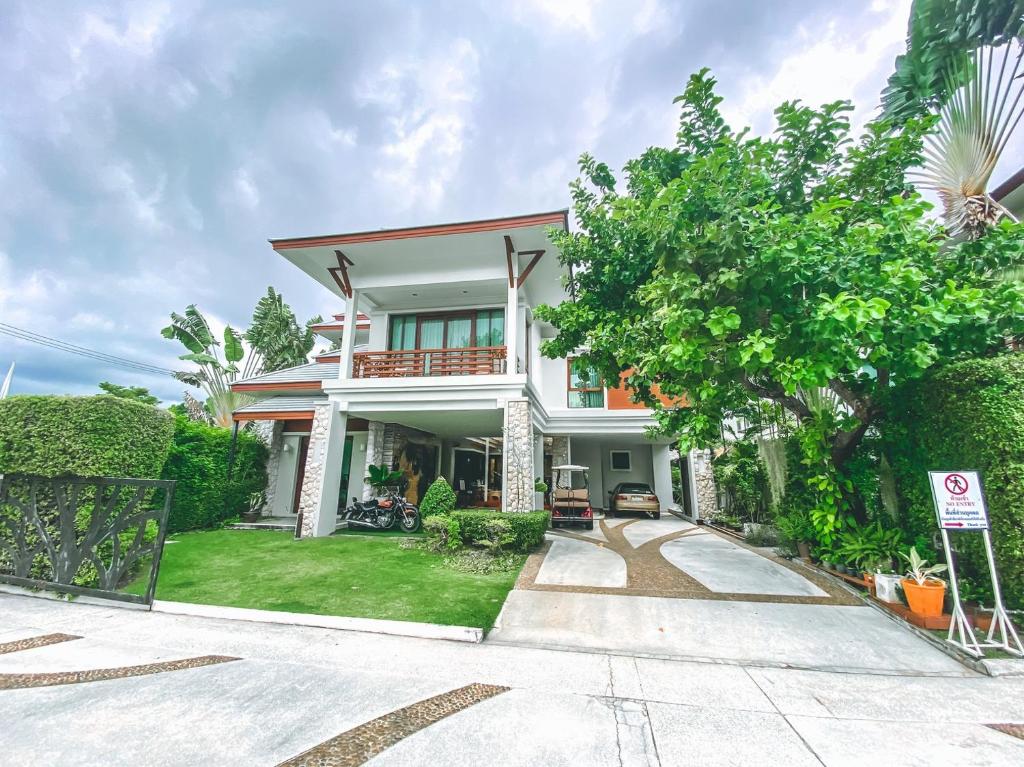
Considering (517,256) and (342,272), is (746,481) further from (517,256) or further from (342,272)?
(342,272)

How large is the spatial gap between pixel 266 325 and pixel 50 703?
32497 mm

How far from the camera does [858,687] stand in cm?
349

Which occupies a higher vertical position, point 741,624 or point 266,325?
point 266,325

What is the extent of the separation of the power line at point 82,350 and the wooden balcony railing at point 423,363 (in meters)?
24.9

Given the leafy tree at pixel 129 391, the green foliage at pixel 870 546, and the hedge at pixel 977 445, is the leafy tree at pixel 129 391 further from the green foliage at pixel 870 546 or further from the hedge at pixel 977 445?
the hedge at pixel 977 445

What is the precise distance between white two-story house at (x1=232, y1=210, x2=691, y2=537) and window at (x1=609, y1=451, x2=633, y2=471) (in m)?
3.11

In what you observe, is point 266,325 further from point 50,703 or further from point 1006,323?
point 1006,323

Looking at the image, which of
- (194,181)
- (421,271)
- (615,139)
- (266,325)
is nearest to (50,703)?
(421,271)

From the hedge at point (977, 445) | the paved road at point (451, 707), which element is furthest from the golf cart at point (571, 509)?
the paved road at point (451, 707)

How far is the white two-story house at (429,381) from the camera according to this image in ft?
32.0

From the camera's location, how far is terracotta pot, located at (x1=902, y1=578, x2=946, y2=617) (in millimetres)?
4629

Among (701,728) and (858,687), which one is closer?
(701,728)

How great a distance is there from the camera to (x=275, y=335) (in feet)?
101

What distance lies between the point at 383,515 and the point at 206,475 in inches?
195
